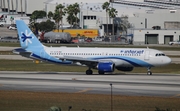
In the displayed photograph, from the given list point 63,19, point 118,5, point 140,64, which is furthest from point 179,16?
point 140,64

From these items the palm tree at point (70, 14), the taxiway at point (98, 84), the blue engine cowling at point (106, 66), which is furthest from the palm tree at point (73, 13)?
the taxiway at point (98, 84)

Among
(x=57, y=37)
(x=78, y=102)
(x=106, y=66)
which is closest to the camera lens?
(x=78, y=102)

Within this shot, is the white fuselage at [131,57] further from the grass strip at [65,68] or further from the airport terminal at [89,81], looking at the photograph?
the grass strip at [65,68]

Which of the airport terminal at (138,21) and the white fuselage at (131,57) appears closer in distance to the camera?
the white fuselage at (131,57)

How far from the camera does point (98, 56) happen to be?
188 feet

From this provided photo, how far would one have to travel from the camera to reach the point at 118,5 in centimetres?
19200

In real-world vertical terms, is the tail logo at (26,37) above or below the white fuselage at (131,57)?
above

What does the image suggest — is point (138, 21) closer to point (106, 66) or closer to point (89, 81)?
point (106, 66)

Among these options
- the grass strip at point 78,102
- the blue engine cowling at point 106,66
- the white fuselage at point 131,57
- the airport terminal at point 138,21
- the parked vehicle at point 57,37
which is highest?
the airport terminal at point 138,21

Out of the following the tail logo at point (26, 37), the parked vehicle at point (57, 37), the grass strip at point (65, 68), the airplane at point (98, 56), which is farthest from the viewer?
the parked vehicle at point (57, 37)

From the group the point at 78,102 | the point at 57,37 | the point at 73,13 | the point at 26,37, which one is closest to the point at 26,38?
the point at 26,37

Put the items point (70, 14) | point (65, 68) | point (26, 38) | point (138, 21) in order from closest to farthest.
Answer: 1. point (26, 38)
2. point (65, 68)
3. point (138, 21)
4. point (70, 14)

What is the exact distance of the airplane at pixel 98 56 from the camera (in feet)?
184

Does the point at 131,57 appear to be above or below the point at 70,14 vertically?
below
